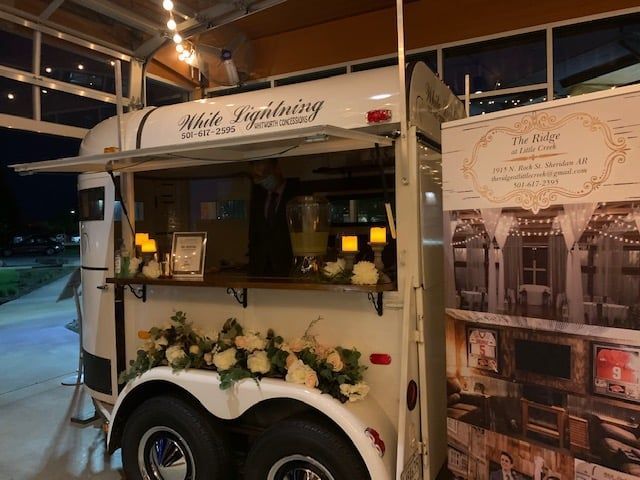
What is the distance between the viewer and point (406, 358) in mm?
2232

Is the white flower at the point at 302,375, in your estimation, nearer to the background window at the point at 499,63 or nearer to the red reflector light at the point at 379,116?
the red reflector light at the point at 379,116

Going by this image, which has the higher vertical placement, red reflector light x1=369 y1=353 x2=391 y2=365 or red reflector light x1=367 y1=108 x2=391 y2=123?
red reflector light x1=367 y1=108 x2=391 y2=123

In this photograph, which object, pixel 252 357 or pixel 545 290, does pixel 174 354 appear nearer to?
pixel 252 357

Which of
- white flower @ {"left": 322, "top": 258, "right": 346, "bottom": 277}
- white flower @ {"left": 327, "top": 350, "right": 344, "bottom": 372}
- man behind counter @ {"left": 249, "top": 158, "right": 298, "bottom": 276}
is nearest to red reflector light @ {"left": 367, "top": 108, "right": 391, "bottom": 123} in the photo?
white flower @ {"left": 322, "top": 258, "right": 346, "bottom": 277}

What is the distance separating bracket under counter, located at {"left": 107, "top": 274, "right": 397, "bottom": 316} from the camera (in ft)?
7.59

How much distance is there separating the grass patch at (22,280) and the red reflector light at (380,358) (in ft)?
42.2

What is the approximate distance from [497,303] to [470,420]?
1.77ft

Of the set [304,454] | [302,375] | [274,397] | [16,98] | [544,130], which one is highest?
[16,98]

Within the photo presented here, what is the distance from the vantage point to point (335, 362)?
91.3 inches

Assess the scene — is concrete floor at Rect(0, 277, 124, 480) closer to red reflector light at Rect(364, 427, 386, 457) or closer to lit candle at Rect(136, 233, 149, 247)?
lit candle at Rect(136, 233, 149, 247)

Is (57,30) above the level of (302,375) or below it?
above

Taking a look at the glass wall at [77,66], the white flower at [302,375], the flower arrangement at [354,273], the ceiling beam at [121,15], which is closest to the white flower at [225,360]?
the white flower at [302,375]

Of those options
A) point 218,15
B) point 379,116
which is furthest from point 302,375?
point 218,15

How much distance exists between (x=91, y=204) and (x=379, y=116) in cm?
211
